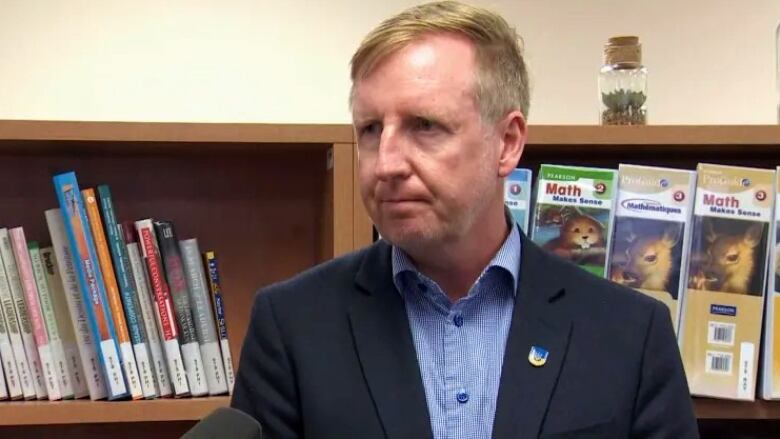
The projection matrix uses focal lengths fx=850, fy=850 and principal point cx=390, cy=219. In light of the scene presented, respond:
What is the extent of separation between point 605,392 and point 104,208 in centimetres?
77

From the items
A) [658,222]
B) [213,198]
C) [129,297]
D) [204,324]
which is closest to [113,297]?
[129,297]

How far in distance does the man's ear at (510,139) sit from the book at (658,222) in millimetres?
302

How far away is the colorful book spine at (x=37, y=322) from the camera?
128 cm

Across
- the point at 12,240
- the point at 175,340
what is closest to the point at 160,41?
the point at 12,240

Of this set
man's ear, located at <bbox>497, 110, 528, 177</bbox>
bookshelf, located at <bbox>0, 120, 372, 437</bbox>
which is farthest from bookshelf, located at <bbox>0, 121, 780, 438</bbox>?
man's ear, located at <bbox>497, 110, 528, 177</bbox>

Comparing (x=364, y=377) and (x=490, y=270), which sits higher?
(x=490, y=270)

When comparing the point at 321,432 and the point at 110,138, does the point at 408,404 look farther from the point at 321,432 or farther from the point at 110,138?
the point at 110,138

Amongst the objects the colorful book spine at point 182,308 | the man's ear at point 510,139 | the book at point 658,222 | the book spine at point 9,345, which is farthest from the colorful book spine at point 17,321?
the book at point 658,222

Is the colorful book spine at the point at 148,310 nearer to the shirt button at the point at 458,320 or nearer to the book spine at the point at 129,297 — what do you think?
the book spine at the point at 129,297

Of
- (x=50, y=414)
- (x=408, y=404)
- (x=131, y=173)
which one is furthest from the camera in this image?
(x=131, y=173)

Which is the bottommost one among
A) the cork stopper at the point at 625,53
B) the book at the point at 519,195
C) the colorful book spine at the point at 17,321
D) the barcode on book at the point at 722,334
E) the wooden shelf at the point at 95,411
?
the wooden shelf at the point at 95,411

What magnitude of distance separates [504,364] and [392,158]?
0.28 meters

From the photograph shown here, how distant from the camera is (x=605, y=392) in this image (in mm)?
1012

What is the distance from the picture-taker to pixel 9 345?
4.17 ft
